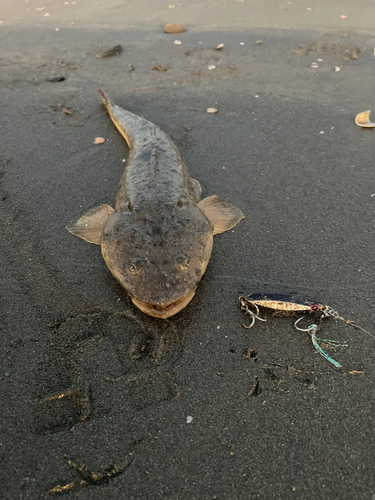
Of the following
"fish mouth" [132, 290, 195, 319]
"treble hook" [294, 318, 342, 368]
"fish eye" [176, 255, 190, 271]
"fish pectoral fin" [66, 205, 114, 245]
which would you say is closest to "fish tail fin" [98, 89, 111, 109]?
"fish pectoral fin" [66, 205, 114, 245]

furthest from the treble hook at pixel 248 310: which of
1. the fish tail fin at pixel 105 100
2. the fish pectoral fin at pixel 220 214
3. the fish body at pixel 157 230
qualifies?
the fish tail fin at pixel 105 100

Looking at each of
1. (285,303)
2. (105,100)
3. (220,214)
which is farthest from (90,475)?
(105,100)

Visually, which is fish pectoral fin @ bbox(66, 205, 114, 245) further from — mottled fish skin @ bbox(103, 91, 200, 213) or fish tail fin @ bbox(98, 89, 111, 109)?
fish tail fin @ bbox(98, 89, 111, 109)

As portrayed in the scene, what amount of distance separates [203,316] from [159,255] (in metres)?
0.68

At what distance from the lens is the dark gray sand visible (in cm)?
191

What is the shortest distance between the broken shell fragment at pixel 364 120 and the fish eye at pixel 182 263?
12.5ft

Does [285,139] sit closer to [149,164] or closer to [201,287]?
[149,164]

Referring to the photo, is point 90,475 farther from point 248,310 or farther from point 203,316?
point 248,310

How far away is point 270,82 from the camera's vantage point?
5566 millimetres

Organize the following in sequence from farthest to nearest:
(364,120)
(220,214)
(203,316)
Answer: (364,120)
(220,214)
(203,316)

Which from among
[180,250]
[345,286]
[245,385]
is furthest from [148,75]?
[245,385]

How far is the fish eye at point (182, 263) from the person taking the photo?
93.4 inches

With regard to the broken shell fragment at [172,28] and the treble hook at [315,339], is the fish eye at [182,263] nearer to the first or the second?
the treble hook at [315,339]

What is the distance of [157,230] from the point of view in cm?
252
